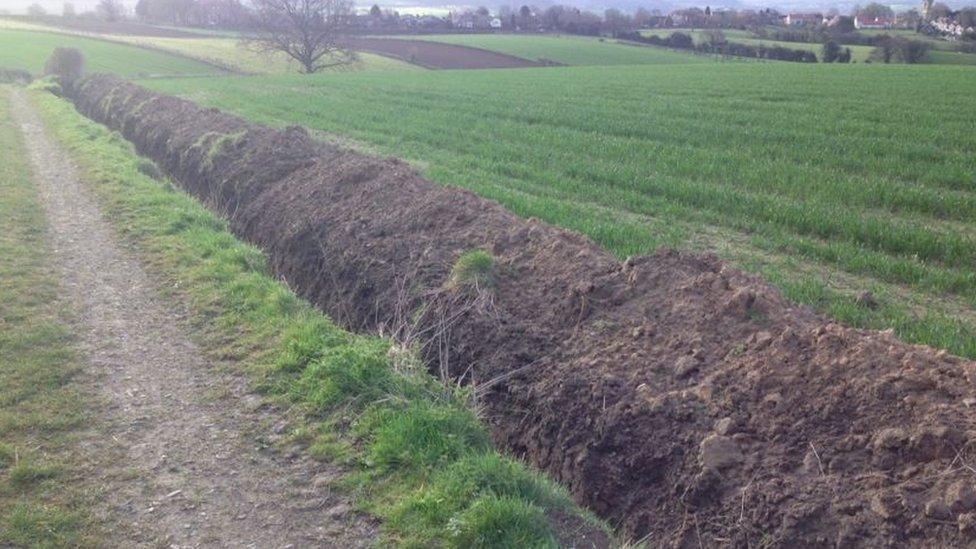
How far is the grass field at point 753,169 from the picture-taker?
29.4 feet

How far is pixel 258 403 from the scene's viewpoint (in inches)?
248

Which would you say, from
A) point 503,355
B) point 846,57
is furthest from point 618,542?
point 846,57

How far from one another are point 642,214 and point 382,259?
417 centimetres

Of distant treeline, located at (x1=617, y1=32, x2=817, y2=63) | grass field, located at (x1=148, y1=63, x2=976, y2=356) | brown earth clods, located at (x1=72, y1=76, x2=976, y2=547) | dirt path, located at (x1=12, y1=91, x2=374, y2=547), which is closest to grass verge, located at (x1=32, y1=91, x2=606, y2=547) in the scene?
dirt path, located at (x1=12, y1=91, x2=374, y2=547)

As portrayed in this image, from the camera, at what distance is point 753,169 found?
1453cm

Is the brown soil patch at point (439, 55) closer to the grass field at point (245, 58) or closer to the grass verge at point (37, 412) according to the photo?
the grass field at point (245, 58)

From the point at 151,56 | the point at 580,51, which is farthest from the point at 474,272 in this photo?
the point at 580,51

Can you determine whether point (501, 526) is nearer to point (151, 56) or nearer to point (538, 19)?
point (151, 56)

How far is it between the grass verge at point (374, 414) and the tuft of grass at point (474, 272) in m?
1.11

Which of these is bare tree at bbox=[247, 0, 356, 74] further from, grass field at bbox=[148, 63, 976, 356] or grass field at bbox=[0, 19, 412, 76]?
grass field at bbox=[148, 63, 976, 356]

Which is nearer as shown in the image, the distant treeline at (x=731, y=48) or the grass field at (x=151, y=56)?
the grass field at (x=151, y=56)

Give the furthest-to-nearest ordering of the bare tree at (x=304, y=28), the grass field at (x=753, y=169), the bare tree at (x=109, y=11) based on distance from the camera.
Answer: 1. the bare tree at (x=109, y=11)
2. the bare tree at (x=304, y=28)
3. the grass field at (x=753, y=169)

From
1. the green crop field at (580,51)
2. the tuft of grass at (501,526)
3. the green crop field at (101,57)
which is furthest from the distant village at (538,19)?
the tuft of grass at (501,526)

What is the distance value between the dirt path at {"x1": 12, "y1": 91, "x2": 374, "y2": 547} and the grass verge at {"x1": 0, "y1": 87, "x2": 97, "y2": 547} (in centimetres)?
18
